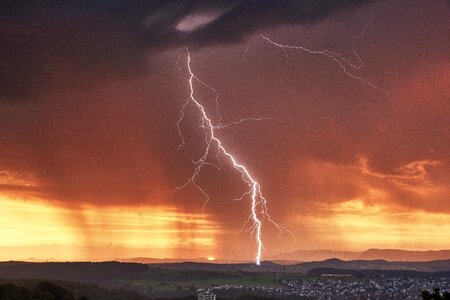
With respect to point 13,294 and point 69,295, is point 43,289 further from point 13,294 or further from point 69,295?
point 13,294

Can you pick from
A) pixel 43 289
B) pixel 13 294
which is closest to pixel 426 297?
pixel 13 294

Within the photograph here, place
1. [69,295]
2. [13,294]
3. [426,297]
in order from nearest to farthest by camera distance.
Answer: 1. [426,297]
2. [13,294]
3. [69,295]

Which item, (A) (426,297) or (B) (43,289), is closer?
(A) (426,297)

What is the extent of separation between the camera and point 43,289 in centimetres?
13300

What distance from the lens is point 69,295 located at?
131875 millimetres

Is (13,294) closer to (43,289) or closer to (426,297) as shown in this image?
(43,289)

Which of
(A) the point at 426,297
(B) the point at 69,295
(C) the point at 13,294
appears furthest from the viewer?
(B) the point at 69,295

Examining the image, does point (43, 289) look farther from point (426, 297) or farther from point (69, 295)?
point (426, 297)

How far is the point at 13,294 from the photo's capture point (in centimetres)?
11944

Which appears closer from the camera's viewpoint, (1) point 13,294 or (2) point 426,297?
(2) point 426,297

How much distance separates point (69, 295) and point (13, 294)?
14.3 m

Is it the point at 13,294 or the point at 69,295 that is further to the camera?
the point at 69,295

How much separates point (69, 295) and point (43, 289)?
526 centimetres

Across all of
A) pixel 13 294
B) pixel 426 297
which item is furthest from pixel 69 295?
pixel 426 297
